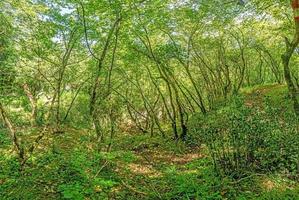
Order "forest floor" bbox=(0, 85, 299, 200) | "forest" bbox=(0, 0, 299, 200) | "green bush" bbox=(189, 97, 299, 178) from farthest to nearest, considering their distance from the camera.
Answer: "green bush" bbox=(189, 97, 299, 178) → "forest" bbox=(0, 0, 299, 200) → "forest floor" bbox=(0, 85, 299, 200)

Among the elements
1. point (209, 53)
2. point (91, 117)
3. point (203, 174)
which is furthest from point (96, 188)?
point (209, 53)

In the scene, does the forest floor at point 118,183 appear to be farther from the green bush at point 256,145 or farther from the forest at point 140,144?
the green bush at point 256,145

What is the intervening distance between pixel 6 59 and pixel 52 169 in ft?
21.2

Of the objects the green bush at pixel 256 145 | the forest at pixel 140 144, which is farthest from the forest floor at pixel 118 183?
the green bush at pixel 256 145

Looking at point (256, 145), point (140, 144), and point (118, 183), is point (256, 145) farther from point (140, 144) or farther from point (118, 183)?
point (140, 144)

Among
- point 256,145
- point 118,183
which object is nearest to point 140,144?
point 118,183

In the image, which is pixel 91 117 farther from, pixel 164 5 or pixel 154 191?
pixel 164 5

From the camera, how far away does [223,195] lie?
662 cm

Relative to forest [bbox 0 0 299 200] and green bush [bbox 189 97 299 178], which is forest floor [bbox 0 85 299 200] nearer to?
forest [bbox 0 0 299 200]

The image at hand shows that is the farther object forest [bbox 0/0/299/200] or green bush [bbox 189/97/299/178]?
green bush [bbox 189/97/299/178]

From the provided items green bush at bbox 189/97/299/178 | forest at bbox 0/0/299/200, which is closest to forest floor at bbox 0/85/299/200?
forest at bbox 0/0/299/200

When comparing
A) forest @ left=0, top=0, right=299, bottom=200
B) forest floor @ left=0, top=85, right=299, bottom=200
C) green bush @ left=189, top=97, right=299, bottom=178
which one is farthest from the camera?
green bush @ left=189, top=97, right=299, bottom=178

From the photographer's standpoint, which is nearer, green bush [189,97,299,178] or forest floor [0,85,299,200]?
forest floor [0,85,299,200]

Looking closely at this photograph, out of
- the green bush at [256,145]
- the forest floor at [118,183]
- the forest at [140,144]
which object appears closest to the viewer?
the forest floor at [118,183]
